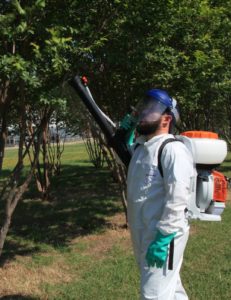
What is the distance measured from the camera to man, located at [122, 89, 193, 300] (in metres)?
3.01

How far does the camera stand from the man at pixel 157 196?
301cm

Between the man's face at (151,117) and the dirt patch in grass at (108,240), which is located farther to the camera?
the dirt patch in grass at (108,240)

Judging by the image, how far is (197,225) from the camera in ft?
27.3

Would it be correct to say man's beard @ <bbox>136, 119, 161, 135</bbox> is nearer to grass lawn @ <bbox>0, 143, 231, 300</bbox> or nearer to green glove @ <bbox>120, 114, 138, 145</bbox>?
green glove @ <bbox>120, 114, 138, 145</bbox>

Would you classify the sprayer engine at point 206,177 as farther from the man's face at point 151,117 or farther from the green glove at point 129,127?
the green glove at point 129,127

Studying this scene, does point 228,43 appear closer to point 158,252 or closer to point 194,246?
point 194,246

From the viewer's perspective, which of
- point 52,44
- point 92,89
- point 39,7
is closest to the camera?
point 39,7

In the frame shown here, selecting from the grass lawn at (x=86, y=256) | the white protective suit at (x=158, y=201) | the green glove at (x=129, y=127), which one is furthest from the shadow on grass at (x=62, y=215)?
the white protective suit at (x=158, y=201)

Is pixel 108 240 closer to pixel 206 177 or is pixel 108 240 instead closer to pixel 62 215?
pixel 62 215

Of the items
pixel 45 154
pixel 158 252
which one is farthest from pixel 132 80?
pixel 45 154

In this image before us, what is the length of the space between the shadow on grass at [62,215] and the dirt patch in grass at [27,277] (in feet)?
1.51

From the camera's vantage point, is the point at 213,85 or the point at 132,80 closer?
the point at 132,80

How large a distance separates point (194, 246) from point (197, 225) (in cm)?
141

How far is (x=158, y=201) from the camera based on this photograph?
3174 millimetres
